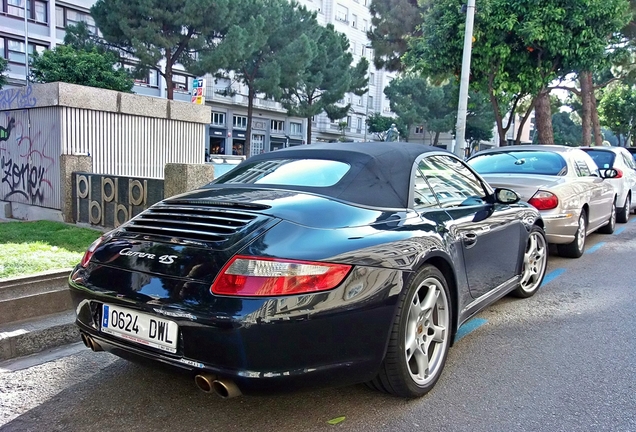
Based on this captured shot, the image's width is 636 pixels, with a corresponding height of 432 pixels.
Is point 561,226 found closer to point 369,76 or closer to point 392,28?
point 392,28

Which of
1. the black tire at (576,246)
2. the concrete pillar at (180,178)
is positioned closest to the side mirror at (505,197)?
the black tire at (576,246)

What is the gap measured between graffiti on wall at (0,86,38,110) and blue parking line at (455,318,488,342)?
7868 millimetres

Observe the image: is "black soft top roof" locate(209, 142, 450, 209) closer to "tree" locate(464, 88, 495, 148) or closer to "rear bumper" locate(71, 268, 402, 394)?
"rear bumper" locate(71, 268, 402, 394)

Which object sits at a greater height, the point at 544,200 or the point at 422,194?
the point at 422,194

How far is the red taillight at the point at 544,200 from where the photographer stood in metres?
6.30

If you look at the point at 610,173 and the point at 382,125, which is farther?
the point at 382,125

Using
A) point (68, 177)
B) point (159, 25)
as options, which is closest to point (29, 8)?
point (159, 25)

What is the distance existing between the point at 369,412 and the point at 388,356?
353mm

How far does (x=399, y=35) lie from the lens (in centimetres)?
2425

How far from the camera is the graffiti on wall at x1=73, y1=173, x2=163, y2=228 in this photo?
285 inches

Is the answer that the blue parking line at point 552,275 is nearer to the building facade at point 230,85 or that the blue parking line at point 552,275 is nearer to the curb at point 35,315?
the curb at point 35,315

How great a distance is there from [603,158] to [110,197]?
29.8 ft

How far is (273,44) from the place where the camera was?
3328 cm

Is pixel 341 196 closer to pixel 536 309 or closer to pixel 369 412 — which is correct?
pixel 369 412
